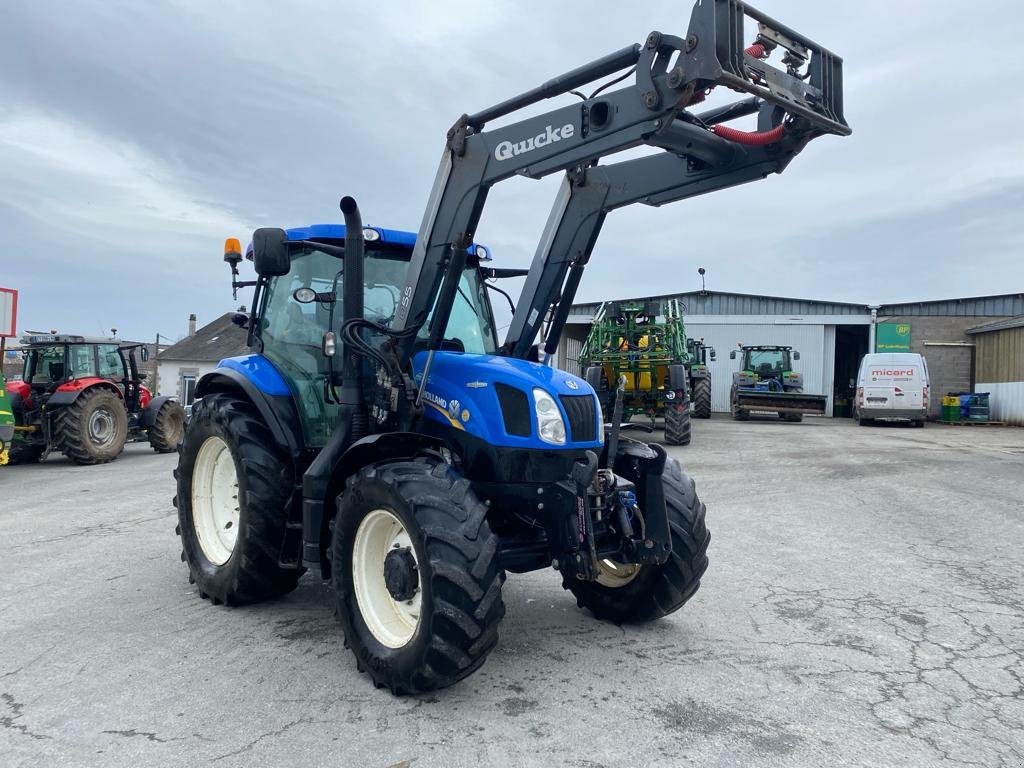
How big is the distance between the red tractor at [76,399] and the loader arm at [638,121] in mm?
10766

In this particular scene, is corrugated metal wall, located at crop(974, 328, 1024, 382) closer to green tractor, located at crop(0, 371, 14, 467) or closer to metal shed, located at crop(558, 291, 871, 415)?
metal shed, located at crop(558, 291, 871, 415)

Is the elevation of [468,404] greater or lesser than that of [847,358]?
lesser

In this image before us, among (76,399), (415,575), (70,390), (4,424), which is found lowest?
(415,575)

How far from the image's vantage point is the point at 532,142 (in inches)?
142

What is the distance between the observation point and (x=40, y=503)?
9.00m

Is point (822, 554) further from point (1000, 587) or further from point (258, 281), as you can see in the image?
point (258, 281)

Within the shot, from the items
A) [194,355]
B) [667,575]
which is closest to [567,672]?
[667,575]

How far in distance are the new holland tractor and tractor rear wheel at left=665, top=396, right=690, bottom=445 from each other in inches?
387

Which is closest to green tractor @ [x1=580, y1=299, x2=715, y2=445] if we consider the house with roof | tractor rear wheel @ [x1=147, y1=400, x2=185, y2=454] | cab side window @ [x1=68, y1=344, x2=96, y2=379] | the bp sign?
tractor rear wheel @ [x1=147, y1=400, x2=185, y2=454]

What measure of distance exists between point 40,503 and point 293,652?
6.67 m

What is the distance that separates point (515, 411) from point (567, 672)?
1.27m

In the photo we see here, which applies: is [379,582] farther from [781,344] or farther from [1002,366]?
[781,344]

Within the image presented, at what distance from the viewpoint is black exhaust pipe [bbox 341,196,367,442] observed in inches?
153

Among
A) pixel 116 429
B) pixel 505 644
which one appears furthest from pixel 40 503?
pixel 505 644
